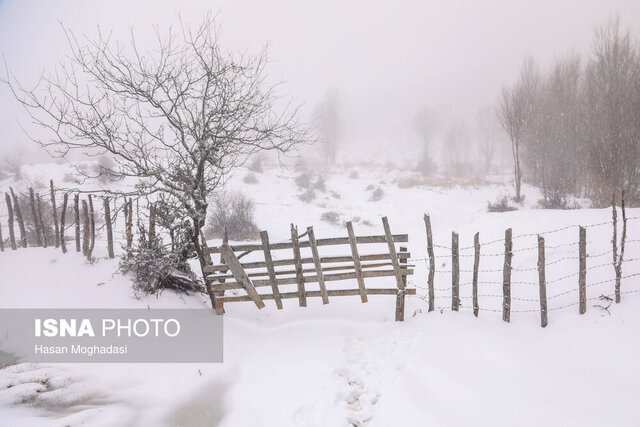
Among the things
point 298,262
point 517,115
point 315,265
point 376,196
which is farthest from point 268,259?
point 517,115

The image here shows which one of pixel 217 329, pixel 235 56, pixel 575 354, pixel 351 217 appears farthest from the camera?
pixel 351 217

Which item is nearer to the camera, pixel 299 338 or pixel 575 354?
pixel 575 354

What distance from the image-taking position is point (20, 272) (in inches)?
323

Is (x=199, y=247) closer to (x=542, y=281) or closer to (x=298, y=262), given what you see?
(x=298, y=262)

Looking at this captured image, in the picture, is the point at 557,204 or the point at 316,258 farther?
the point at 557,204

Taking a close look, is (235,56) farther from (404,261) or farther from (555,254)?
(555,254)

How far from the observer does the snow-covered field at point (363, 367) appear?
169 inches

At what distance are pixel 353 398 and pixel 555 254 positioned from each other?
6.60 metres

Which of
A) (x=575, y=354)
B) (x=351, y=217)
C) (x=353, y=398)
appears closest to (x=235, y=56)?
(x=353, y=398)

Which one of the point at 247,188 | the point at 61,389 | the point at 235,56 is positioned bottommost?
the point at 61,389

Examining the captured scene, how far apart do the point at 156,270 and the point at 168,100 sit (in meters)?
3.80

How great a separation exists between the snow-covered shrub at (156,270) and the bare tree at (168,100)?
63cm

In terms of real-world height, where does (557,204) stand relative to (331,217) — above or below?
above

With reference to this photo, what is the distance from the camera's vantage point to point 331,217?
19359 mm
